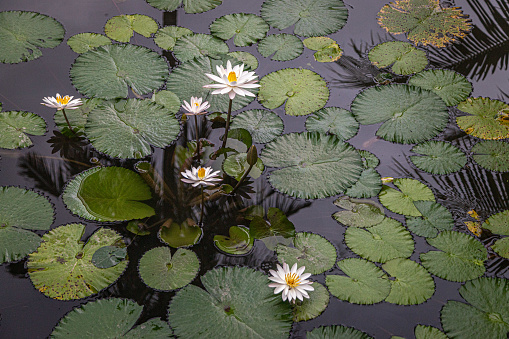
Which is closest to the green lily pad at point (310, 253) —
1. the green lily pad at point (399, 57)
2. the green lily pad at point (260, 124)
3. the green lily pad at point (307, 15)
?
the green lily pad at point (260, 124)

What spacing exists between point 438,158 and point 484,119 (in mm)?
494

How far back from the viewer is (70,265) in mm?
1921

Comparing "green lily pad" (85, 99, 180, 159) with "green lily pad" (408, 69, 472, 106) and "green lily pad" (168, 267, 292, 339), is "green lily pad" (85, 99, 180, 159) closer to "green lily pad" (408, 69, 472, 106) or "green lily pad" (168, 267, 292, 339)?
"green lily pad" (168, 267, 292, 339)

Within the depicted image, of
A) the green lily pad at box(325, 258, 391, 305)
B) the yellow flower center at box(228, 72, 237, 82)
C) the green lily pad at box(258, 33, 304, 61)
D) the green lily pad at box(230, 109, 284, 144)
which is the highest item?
the yellow flower center at box(228, 72, 237, 82)

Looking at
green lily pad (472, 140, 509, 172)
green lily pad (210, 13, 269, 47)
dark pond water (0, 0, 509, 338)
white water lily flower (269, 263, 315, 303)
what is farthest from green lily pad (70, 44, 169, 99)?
green lily pad (472, 140, 509, 172)

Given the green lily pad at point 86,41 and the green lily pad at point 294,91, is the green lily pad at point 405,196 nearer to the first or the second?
the green lily pad at point 294,91

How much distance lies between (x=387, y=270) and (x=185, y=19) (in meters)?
2.25

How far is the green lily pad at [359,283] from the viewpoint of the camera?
1921mm

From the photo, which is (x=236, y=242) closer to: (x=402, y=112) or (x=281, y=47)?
(x=402, y=112)

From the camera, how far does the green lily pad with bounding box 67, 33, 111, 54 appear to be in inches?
114

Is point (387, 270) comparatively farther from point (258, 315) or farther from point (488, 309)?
point (258, 315)

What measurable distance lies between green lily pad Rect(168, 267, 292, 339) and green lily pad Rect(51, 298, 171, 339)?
0.09m

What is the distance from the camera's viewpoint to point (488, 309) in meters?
1.93

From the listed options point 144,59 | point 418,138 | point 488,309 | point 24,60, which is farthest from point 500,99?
point 24,60
